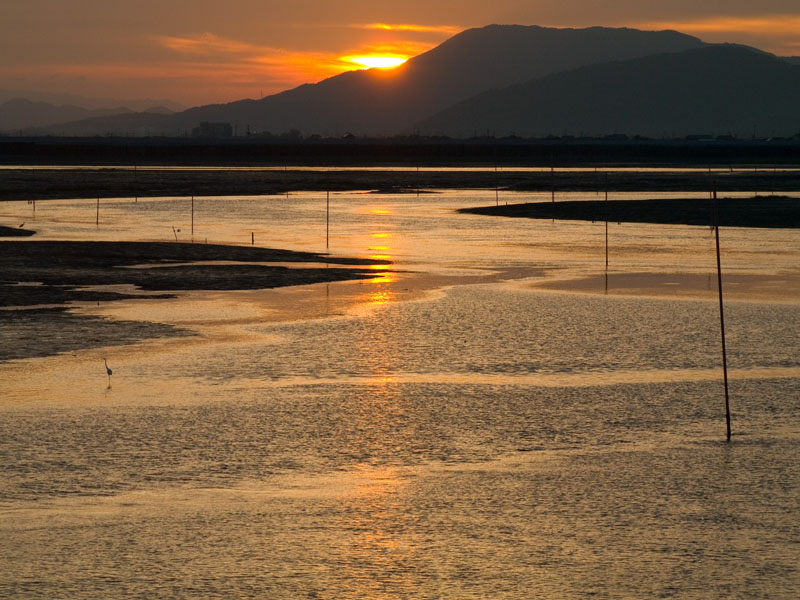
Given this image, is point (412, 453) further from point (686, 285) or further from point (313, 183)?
point (313, 183)

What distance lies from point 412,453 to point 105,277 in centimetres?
1714

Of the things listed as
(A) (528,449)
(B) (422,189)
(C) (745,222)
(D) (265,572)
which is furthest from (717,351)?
(B) (422,189)

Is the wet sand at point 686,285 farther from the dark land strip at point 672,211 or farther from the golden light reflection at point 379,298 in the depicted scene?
the dark land strip at point 672,211

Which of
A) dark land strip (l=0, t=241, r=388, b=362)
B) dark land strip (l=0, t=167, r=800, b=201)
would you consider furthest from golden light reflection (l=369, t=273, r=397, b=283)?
dark land strip (l=0, t=167, r=800, b=201)

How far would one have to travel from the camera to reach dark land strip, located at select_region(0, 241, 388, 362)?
18.9 meters

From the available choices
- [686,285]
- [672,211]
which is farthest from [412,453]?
[672,211]

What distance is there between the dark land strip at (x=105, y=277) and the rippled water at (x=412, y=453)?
3.27ft

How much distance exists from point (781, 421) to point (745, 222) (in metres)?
32.2

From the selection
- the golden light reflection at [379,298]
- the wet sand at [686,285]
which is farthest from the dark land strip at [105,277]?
the wet sand at [686,285]

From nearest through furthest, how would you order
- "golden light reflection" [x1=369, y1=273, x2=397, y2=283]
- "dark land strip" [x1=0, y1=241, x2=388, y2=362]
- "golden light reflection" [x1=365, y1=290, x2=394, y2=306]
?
"dark land strip" [x1=0, y1=241, x2=388, y2=362]
"golden light reflection" [x1=365, y1=290, x2=394, y2=306]
"golden light reflection" [x1=369, y1=273, x2=397, y2=283]

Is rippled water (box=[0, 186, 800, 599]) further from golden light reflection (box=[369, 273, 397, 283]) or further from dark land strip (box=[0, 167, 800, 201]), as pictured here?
dark land strip (box=[0, 167, 800, 201])

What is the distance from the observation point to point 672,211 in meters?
49.8

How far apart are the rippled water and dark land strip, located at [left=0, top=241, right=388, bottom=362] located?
997 mm

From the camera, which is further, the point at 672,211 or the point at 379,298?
the point at 672,211
